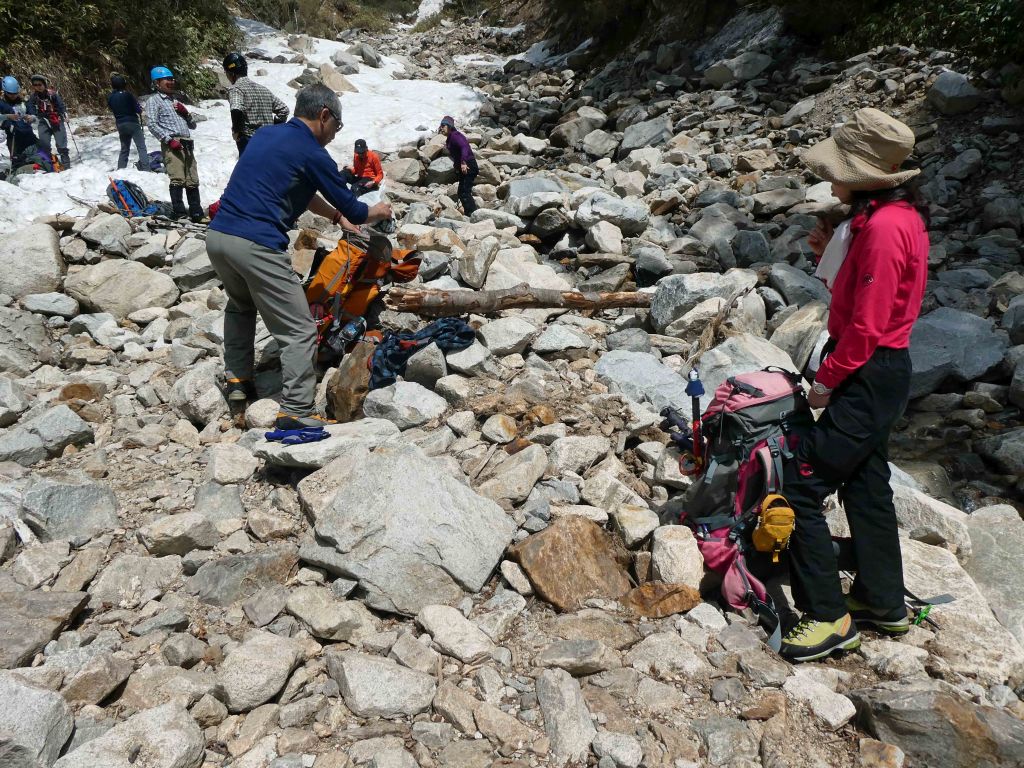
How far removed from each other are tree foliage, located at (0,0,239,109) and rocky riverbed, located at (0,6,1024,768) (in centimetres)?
705

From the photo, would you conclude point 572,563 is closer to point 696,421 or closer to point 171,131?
point 696,421

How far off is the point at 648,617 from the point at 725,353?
245 cm

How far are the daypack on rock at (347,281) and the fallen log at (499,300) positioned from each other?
217 millimetres

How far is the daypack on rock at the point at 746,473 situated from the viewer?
2920mm

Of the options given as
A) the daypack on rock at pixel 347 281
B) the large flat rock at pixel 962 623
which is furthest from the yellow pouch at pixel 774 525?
the daypack on rock at pixel 347 281

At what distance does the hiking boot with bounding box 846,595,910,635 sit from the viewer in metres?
2.83

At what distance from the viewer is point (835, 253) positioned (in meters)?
2.64

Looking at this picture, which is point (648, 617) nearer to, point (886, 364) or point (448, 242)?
point (886, 364)

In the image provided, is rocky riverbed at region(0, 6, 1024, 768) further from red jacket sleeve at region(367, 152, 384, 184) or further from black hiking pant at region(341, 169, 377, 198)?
red jacket sleeve at region(367, 152, 384, 184)

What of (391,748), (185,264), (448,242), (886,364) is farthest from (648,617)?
(185,264)

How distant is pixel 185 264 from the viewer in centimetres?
691

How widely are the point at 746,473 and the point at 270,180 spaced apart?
3424 mm

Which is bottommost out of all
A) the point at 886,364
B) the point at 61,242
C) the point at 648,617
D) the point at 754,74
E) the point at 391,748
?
the point at 648,617

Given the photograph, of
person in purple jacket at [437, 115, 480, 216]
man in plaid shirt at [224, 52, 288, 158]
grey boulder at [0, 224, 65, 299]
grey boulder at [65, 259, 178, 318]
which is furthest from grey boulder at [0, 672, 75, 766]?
person in purple jacket at [437, 115, 480, 216]
